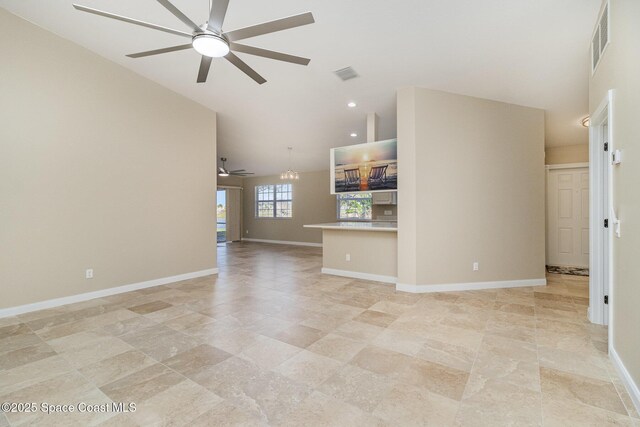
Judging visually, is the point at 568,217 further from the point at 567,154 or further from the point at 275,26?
the point at 275,26

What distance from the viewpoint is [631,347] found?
1807 mm

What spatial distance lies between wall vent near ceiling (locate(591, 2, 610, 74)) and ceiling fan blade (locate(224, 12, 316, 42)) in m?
2.35

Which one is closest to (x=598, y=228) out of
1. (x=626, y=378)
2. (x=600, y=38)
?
(x=626, y=378)

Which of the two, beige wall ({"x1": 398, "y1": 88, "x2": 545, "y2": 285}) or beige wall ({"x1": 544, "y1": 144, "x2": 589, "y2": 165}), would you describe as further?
beige wall ({"x1": 544, "y1": 144, "x2": 589, "y2": 165})

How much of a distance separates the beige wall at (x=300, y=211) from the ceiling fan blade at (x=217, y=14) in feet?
24.0

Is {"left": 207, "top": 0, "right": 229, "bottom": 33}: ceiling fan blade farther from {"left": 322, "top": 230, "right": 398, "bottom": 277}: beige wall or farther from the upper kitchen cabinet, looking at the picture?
the upper kitchen cabinet

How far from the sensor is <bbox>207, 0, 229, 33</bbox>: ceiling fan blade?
1.87m

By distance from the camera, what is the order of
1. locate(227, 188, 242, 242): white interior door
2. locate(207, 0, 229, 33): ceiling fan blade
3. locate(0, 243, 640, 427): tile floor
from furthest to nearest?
1. locate(227, 188, 242, 242): white interior door
2. locate(207, 0, 229, 33): ceiling fan blade
3. locate(0, 243, 640, 427): tile floor

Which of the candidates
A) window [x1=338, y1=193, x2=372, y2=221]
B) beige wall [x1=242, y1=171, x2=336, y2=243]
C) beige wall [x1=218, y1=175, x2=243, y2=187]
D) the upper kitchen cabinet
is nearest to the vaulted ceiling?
the upper kitchen cabinet

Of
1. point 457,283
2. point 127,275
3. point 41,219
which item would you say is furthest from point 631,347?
point 41,219

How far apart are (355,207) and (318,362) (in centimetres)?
690

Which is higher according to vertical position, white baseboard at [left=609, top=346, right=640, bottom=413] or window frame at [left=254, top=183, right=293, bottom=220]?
window frame at [left=254, top=183, right=293, bottom=220]

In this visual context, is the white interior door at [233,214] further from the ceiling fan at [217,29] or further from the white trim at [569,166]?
the white trim at [569,166]

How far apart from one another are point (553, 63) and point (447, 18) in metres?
1.64
